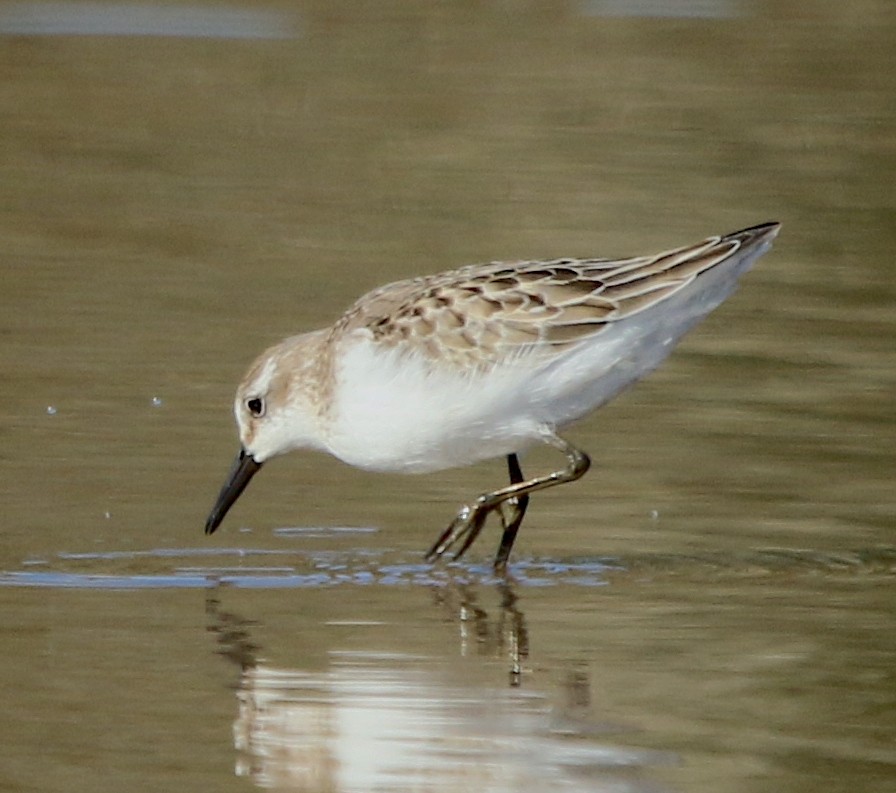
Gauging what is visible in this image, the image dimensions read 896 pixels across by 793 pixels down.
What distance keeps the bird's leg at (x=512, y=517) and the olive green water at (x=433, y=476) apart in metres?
0.11

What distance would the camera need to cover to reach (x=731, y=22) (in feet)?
68.9

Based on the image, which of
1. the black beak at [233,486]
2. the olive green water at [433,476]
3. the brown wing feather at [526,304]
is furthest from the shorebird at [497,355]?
the olive green water at [433,476]

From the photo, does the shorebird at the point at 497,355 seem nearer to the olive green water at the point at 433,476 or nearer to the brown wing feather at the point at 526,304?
the brown wing feather at the point at 526,304

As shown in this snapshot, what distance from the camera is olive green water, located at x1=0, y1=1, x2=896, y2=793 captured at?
671cm

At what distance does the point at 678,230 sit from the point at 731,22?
7.37 m

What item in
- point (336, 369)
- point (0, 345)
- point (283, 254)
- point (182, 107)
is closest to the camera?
point (336, 369)

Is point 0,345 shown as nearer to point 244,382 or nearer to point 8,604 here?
point 244,382

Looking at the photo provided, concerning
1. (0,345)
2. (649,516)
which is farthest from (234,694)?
(0,345)

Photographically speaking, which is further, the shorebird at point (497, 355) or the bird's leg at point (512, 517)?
the bird's leg at point (512, 517)

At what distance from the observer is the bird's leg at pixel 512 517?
29.0 feet

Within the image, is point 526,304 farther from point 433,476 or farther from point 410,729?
point 410,729

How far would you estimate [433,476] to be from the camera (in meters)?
10.1

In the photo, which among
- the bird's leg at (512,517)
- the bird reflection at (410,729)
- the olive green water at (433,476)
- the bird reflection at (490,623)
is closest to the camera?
the bird reflection at (410,729)

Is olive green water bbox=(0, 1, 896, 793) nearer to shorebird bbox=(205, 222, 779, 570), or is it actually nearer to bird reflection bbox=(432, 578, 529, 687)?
bird reflection bbox=(432, 578, 529, 687)
